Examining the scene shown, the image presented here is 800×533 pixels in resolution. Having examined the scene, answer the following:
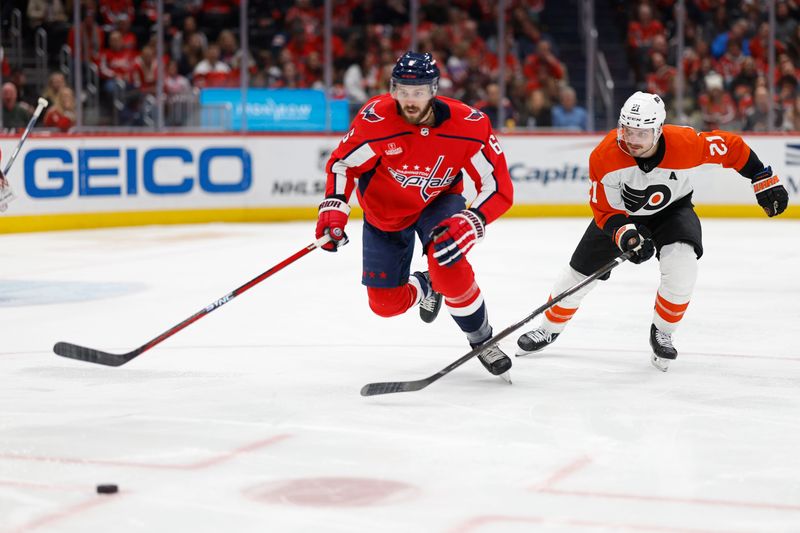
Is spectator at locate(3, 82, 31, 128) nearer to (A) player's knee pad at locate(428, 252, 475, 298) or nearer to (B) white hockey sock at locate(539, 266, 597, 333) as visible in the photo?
(B) white hockey sock at locate(539, 266, 597, 333)

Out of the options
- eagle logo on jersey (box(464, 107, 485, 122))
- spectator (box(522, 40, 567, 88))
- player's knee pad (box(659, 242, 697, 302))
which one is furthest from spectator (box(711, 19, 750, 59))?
eagle logo on jersey (box(464, 107, 485, 122))

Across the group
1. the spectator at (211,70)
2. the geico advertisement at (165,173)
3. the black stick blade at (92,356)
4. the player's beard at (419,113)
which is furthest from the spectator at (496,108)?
the black stick blade at (92,356)

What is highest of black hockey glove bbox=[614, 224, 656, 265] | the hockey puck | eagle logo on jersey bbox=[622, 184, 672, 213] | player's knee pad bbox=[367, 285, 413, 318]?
eagle logo on jersey bbox=[622, 184, 672, 213]

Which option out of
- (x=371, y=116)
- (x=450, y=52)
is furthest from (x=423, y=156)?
(x=450, y=52)

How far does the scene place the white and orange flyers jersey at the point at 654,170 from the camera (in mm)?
4762

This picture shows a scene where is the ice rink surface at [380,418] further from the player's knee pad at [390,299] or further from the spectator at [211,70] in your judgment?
the spectator at [211,70]

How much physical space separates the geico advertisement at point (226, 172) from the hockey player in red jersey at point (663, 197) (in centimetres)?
687

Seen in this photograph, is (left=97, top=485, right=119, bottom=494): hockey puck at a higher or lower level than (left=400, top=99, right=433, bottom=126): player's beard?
lower

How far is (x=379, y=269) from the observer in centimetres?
484

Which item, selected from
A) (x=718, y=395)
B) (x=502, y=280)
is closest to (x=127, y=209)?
(x=502, y=280)

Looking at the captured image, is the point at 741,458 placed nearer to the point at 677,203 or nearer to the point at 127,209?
the point at 677,203

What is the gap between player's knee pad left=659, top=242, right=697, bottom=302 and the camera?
190 inches

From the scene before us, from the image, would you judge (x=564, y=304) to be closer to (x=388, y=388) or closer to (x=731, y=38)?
(x=388, y=388)

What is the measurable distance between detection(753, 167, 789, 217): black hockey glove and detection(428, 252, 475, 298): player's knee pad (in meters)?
1.16
